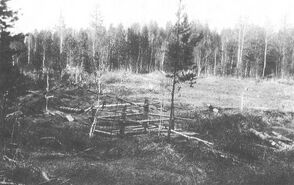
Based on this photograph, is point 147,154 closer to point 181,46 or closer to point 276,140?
point 181,46

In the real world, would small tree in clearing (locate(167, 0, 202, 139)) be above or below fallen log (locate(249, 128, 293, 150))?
above

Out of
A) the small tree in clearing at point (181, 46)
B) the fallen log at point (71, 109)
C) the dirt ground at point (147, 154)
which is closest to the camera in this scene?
the dirt ground at point (147, 154)

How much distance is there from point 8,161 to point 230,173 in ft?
29.5

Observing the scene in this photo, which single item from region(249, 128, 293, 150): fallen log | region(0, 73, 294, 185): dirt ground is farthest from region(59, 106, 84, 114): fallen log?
region(249, 128, 293, 150): fallen log

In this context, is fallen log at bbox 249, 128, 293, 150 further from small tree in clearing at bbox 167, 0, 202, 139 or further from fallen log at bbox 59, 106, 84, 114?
fallen log at bbox 59, 106, 84, 114

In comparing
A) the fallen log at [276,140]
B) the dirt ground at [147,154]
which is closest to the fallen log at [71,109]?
the dirt ground at [147,154]

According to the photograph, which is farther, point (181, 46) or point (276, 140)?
point (276, 140)

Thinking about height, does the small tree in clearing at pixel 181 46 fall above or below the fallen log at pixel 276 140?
above

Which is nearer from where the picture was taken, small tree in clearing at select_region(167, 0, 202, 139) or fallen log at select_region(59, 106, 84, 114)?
small tree in clearing at select_region(167, 0, 202, 139)

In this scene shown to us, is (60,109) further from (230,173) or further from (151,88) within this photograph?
(151,88)

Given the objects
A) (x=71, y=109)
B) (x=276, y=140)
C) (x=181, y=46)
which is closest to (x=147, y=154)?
(x=181, y=46)

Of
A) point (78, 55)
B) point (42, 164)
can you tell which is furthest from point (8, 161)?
point (78, 55)

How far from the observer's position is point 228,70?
75.0 metres

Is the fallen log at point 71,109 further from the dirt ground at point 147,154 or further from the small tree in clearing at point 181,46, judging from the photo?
the small tree in clearing at point 181,46
